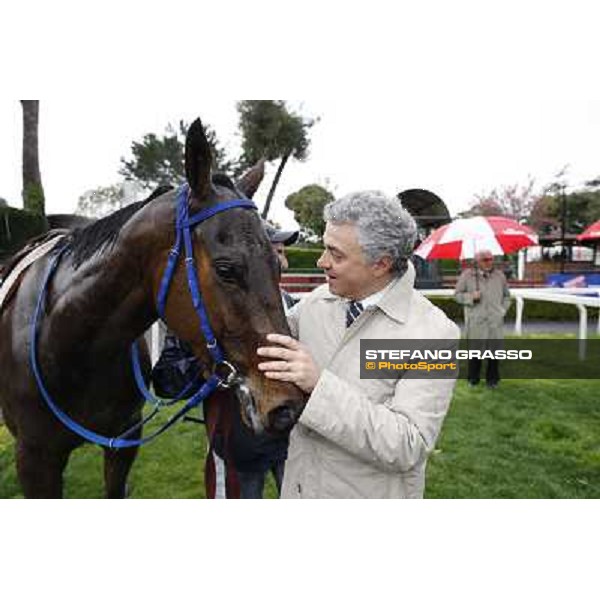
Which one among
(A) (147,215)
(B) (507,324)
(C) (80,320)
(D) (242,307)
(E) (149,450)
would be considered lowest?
(E) (149,450)

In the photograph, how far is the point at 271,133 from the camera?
1.95 m

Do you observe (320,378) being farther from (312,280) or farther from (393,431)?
(312,280)

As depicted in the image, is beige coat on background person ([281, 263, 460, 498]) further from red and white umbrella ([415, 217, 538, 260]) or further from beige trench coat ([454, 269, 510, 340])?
red and white umbrella ([415, 217, 538, 260])

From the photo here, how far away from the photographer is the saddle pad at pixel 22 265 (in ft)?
6.92

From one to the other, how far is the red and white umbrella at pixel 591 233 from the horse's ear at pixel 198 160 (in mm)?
1675

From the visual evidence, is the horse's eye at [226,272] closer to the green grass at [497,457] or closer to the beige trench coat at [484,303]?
the beige trench coat at [484,303]

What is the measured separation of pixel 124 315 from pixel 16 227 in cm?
98

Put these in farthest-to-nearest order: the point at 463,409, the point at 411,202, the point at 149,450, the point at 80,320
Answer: the point at 463,409 < the point at 149,450 < the point at 411,202 < the point at 80,320

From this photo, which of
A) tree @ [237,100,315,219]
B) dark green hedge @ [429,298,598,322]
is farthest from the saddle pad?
dark green hedge @ [429,298,598,322]

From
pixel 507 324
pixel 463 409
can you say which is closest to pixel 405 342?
pixel 507 324

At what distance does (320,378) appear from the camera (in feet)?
3.86

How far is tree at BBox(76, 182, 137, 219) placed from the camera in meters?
2.03

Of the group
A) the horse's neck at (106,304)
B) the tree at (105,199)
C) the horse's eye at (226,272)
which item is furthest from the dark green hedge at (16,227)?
the horse's eye at (226,272)

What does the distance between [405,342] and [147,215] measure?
88cm
